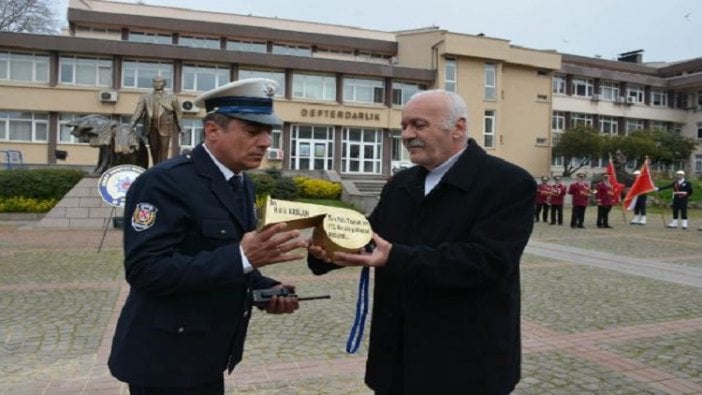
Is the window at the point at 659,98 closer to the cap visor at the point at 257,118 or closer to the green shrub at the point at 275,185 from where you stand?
the green shrub at the point at 275,185

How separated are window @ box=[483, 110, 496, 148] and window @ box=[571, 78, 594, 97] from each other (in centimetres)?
1425

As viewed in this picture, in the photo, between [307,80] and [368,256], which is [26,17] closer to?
[307,80]

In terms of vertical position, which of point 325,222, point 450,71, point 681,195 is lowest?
point 325,222

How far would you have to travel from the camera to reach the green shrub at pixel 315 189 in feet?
92.8

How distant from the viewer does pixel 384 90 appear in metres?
44.9

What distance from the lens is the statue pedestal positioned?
17.0 m

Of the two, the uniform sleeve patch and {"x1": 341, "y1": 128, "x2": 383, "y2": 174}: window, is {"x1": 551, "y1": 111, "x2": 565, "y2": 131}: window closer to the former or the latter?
{"x1": 341, "y1": 128, "x2": 383, "y2": 174}: window

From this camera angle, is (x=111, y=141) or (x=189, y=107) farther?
(x=111, y=141)

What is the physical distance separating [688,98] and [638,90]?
22.3 feet

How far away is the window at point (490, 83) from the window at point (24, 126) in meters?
31.8

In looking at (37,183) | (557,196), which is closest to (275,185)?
(37,183)

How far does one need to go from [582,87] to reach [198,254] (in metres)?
61.1

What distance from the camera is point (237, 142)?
248 centimetres

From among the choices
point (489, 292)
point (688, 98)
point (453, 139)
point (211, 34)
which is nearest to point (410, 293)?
point (489, 292)
